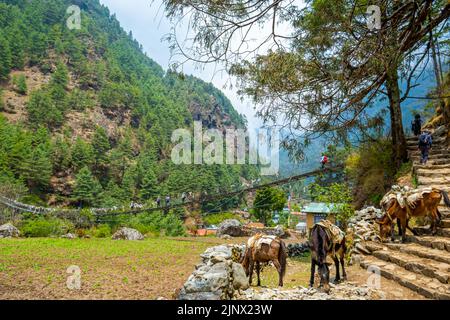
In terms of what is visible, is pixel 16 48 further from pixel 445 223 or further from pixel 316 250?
pixel 445 223

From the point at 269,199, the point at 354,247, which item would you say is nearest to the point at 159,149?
the point at 269,199

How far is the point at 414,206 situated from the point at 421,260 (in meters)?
1.12

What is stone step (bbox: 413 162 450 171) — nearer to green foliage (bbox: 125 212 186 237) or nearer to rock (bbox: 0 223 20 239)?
rock (bbox: 0 223 20 239)

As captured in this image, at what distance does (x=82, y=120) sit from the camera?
2415 inches

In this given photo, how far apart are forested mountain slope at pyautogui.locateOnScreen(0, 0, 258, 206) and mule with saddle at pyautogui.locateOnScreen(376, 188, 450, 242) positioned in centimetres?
2742

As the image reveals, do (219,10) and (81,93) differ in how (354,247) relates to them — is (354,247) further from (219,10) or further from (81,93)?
(81,93)

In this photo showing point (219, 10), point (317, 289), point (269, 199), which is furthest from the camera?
point (269, 199)

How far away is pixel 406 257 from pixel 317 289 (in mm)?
1834

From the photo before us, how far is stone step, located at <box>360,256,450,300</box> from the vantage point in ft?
11.4

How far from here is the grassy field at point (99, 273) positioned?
18.3ft

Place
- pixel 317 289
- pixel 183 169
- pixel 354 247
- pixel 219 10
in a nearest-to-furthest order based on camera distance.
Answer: pixel 317 289
pixel 219 10
pixel 354 247
pixel 183 169

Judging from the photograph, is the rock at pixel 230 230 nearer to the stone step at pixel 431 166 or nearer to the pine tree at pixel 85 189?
the stone step at pixel 431 166

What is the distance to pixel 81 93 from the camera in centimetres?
6750

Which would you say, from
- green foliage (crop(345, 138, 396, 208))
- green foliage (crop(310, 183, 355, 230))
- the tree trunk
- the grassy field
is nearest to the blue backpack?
the tree trunk
